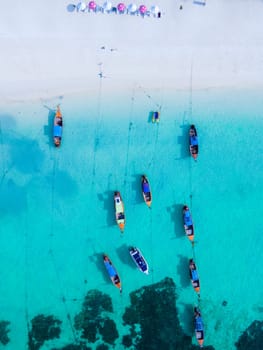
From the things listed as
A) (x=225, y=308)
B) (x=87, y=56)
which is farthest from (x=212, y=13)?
(x=225, y=308)

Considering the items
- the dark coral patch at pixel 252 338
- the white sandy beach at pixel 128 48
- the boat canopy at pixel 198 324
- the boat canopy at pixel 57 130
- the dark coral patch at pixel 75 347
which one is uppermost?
the white sandy beach at pixel 128 48

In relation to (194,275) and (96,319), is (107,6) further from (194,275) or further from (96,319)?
(96,319)

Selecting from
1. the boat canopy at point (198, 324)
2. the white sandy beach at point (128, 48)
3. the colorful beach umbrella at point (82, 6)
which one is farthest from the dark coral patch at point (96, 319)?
the colorful beach umbrella at point (82, 6)

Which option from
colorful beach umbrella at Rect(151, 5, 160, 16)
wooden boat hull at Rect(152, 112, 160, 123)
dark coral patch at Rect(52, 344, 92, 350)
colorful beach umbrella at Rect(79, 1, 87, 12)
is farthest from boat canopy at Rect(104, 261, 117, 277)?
colorful beach umbrella at Rect(151, 5, 160, 16)

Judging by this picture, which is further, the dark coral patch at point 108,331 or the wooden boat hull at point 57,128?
the dark coral patch at point 108,331

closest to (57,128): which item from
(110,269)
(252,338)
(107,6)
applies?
(107,6)

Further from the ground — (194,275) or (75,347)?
(194,275)

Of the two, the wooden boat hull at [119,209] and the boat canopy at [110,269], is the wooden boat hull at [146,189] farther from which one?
the boat canopy at [110,269]
